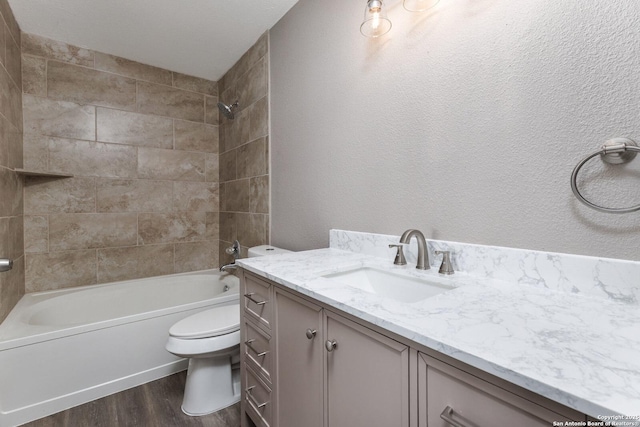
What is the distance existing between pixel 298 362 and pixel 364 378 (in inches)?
12.2

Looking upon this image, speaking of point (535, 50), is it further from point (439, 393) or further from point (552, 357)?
point (439, 393)

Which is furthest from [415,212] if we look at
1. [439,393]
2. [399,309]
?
[439,393]

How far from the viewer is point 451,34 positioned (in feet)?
3.66

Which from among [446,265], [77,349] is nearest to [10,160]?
[77,349]

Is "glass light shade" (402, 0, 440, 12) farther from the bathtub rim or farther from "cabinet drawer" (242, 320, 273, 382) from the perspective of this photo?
the bathtub rim

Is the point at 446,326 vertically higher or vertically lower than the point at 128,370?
higher

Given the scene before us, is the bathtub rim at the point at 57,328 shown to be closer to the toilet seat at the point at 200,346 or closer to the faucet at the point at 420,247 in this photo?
the toilet seat at the point at 200,346

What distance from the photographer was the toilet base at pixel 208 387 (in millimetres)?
1640

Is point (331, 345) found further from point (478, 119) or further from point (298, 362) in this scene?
point (478, 119)

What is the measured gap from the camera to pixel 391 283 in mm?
1158

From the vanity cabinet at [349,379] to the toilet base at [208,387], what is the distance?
1.37 ft

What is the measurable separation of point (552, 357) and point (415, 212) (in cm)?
80

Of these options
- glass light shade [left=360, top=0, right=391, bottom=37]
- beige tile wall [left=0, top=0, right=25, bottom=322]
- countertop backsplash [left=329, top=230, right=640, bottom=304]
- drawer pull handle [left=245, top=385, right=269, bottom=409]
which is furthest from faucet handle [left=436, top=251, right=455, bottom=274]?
beige tile wall [left=0, top=0, right=25, bottom=322]

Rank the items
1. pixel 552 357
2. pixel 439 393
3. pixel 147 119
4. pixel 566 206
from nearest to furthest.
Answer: pixel 552 357 < pixel 439 393 < pixel 566 206 < pixel 147 119
